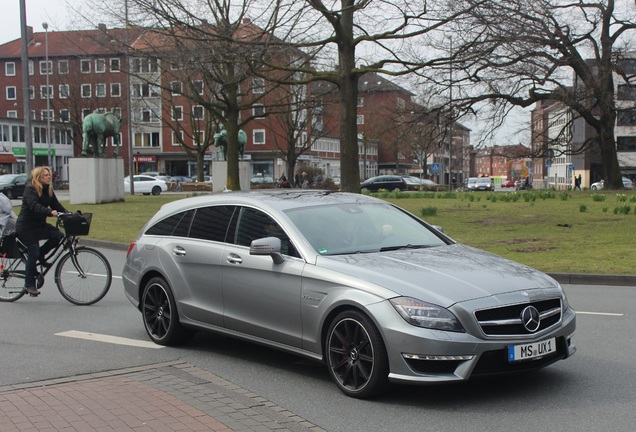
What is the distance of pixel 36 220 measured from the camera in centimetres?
1016

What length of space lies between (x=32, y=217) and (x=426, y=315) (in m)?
6.48

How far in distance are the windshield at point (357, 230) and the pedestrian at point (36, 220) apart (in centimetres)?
452

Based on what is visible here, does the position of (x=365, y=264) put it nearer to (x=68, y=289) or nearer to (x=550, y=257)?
(x=68, y=289)

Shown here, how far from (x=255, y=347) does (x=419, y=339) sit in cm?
272

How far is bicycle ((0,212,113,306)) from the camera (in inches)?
403

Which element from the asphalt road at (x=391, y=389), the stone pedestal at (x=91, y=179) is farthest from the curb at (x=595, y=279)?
the stone pedestal at (x=91, y=179)

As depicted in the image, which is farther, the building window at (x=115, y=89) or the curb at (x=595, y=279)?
the building window at (x=115, y=89)

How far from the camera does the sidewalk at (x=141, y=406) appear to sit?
5.06m

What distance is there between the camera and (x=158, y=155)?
96.6 meters

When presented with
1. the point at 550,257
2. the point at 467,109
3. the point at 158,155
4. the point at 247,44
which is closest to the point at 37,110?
the point at 158,155

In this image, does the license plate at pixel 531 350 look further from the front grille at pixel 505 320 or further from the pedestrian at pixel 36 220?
the pedestrian at pixel 36 220

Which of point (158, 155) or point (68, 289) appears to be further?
point (158, 155)

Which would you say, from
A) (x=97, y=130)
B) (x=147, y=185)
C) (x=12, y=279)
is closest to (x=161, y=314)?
(x=12, y=279)

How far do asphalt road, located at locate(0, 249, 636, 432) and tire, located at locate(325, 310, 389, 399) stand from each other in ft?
0.39
